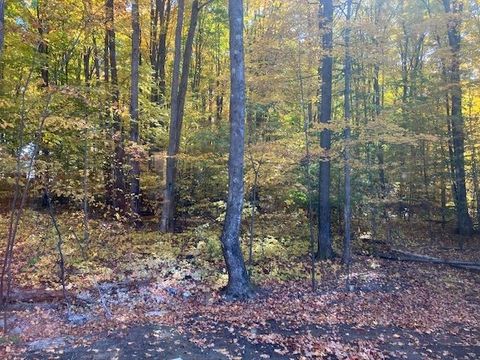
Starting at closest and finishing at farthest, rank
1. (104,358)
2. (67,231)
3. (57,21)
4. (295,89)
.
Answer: (104,358) → (295,89) → (67,231) → (57,21)

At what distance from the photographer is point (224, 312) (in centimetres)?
690

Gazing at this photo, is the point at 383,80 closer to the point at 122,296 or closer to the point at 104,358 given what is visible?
the point at 122,296

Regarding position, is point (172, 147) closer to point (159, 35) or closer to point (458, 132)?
point (159, 35)

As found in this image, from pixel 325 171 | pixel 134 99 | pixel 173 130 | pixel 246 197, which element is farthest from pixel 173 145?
pixel 325 171

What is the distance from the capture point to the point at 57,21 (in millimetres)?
12445

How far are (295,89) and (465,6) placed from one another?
10.8m

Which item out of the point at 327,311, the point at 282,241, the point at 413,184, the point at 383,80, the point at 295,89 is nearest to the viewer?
the point at 327,311

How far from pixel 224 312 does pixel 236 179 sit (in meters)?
2.45

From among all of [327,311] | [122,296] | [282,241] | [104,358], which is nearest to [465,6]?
[282,241]

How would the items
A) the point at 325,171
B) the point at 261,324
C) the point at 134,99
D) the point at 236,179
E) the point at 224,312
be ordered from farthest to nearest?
the point at 134,99, the point at 325,171, the point at 236,179, the point at 224,312, the point at 261,324

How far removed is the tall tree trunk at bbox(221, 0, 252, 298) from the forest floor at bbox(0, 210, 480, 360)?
0.46 m

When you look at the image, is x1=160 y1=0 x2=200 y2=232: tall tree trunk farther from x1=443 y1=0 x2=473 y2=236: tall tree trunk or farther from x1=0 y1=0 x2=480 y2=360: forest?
x1=443 y1=0 x2=473 y2=236: tall tree trunk

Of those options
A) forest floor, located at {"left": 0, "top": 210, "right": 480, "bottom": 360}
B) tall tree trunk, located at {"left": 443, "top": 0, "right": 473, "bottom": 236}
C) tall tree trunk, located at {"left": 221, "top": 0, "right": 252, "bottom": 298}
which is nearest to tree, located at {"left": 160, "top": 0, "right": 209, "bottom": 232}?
forest floor, located at {"left": 0, "top": 210, "right": 480, "bottom": 360}

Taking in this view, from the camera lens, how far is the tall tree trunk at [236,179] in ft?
25.0
